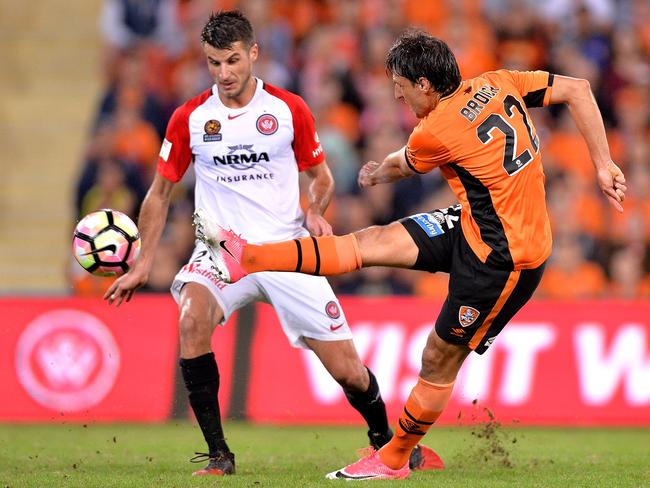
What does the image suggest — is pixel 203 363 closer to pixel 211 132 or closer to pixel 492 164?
pixel 211 132

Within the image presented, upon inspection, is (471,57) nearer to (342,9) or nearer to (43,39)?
(342,9)

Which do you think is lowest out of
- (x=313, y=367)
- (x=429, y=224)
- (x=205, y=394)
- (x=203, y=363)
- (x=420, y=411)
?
(x=313, y=367)

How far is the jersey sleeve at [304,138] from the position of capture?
7.93 metres

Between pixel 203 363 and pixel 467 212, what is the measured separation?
190cm

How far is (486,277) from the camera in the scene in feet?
22.6

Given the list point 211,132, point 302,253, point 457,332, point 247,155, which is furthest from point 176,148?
point 457,332

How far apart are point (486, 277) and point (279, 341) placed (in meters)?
4.87

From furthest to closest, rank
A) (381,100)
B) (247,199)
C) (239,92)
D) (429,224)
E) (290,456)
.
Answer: (381,100), (290,456), (247,199), (239,92), (429,224)

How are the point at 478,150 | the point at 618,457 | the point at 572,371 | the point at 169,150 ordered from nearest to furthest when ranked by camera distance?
the point at 478,150 < the point at 169,150 < the point at 618,457 < the point at 572,371

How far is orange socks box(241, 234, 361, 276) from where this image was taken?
6.85 meters

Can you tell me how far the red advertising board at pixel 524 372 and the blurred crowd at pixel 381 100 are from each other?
1.28 metres

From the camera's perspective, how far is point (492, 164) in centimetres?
681

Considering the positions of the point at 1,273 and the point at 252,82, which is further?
the point at 1,273

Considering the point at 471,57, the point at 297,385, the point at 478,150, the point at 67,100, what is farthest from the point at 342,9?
the point at 478,150
